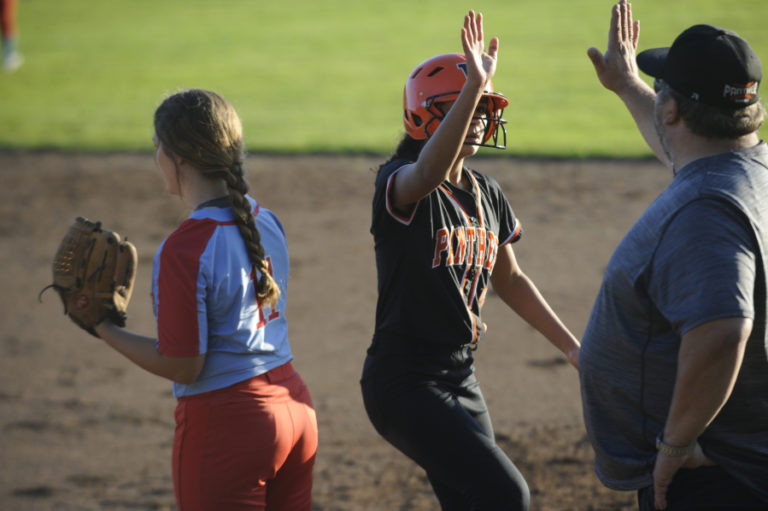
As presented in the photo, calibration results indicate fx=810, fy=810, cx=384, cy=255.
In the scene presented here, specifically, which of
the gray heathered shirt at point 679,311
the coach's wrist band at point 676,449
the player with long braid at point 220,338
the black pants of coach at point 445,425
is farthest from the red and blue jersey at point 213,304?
the coach's wrist band at point 676,449

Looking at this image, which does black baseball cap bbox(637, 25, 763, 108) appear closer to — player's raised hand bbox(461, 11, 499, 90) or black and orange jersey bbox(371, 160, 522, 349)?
player's raised hand bbox(461, 11, 499, 90)

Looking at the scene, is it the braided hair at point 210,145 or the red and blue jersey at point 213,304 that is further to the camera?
the braided hair at point 210,145

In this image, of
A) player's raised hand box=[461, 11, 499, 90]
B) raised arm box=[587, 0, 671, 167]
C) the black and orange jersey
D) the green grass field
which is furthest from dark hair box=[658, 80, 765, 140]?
→ the green grass field

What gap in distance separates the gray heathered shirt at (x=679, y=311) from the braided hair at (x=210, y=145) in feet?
3.71

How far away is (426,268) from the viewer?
3150 mm

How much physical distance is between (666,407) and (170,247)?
64.2 inches

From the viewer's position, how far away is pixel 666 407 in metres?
2.47

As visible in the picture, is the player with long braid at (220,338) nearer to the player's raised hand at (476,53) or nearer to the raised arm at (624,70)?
the player's raised hand at (476,53)

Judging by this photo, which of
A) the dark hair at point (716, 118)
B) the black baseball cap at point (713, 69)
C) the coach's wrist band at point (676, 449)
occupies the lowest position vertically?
the coach's wrist band at point (676, 449)

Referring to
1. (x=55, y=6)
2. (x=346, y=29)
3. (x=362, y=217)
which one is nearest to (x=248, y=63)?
(x=346, y=29)

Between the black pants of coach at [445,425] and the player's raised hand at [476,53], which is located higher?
the player's raised hand at [476,53]

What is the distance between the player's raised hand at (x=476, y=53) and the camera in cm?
277

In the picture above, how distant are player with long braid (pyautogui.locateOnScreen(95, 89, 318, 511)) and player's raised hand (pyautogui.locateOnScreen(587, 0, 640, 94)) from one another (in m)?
1.55

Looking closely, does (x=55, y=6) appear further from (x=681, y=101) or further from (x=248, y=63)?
(x=681, y=101)
